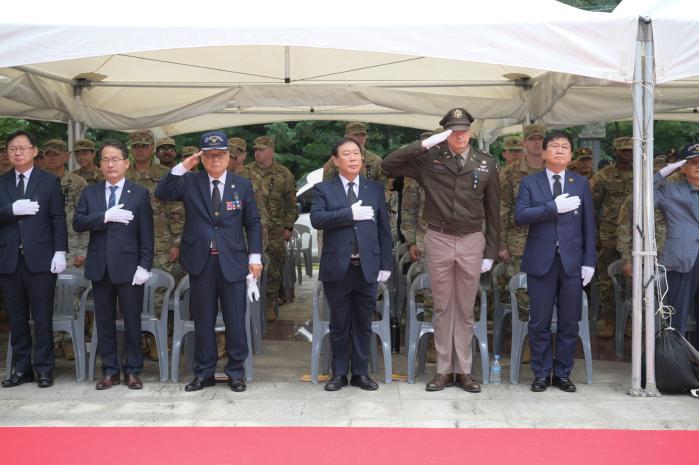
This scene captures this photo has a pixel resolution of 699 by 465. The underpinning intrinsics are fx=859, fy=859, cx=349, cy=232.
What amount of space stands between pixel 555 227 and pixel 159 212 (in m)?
3.49

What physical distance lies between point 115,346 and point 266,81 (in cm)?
362

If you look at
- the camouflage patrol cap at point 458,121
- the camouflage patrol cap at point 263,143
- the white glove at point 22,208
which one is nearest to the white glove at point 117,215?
the white glove at point 22,208

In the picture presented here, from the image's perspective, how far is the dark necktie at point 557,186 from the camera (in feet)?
19.1

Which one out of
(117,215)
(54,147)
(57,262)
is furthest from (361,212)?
(54,147)

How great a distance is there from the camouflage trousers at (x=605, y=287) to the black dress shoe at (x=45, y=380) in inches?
199

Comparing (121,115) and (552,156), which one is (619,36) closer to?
(552,156)

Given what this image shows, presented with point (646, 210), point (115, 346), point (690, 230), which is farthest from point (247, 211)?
point (690, 230)

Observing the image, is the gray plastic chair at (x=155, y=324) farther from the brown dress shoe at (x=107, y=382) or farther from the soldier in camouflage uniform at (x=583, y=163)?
the soldier in camouflage uniform at (x=583, y=163)

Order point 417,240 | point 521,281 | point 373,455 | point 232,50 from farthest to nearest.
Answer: point 232,50
point 417,240
point 521,281
point 373,455

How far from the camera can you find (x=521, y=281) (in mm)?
6363

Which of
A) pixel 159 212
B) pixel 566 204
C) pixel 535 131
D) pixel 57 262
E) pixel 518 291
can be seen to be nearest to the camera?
pixel 566 204

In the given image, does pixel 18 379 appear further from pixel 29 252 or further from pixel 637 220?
pixel 637 220

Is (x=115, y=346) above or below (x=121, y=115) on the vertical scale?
below

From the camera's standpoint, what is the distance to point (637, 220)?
5.60 m
